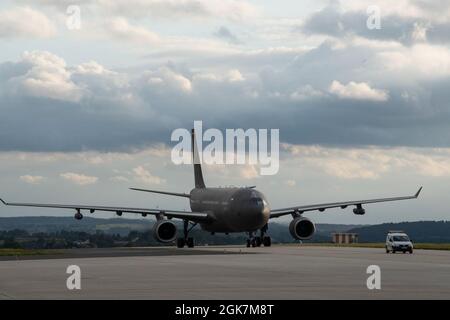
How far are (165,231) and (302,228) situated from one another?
12.6 metres

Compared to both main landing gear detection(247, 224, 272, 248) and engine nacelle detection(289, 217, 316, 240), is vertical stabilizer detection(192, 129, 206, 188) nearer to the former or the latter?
main landing gear detection(247, 224, 272, 248)

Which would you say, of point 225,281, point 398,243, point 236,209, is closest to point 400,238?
point 398,243

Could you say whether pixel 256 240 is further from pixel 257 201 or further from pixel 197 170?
pixel 197 170

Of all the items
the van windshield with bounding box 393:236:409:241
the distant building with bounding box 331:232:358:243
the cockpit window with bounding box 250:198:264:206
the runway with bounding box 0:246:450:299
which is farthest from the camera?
the distant building with bounding box 331:232:358:243

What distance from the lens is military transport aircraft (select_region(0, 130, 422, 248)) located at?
248 ft

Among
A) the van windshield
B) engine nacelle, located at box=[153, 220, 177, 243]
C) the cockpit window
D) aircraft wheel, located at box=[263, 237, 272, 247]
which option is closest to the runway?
the van windshield

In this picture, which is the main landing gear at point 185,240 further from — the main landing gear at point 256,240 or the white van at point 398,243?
the white van at point 398,243

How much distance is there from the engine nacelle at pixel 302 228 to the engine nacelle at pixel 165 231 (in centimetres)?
1073

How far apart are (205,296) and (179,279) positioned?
825 centimetres

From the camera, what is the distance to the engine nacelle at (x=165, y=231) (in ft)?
252

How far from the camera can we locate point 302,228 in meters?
81.4

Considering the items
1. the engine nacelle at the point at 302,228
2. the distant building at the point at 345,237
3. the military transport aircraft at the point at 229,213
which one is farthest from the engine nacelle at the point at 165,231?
the distant building at the point at 345,237
